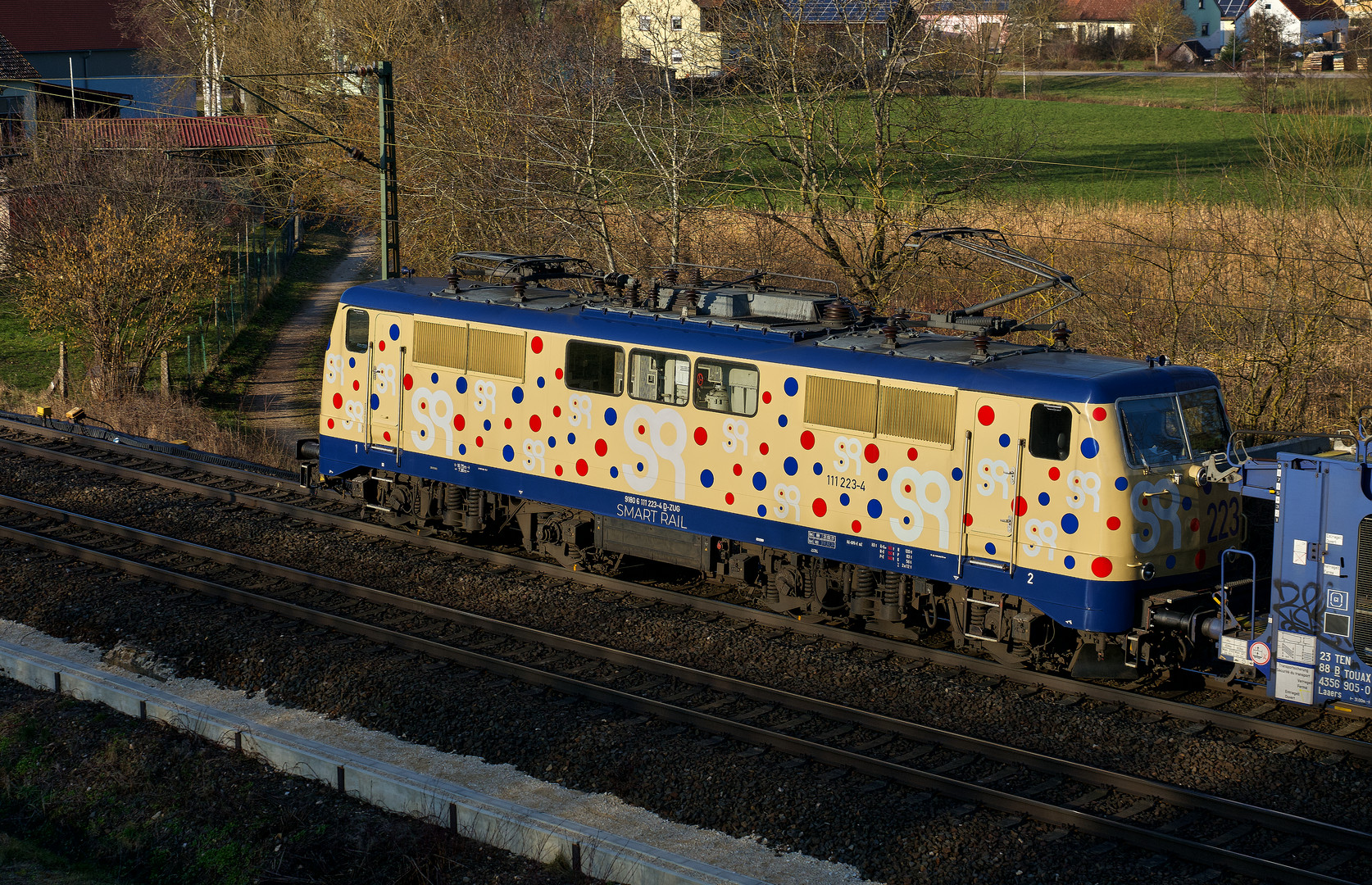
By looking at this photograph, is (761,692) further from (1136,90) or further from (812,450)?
(1136,90)

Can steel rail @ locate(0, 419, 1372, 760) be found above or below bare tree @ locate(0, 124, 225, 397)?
below

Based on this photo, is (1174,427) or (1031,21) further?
(1031,21)

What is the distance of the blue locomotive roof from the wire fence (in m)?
16.5

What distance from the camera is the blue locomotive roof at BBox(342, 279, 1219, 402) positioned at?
43.6 feet

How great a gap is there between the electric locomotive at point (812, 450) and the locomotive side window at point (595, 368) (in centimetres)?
3

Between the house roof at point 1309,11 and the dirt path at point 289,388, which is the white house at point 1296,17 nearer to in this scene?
the house roof at point 1309,11

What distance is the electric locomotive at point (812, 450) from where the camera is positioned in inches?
519

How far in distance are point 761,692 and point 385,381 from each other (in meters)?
8.09

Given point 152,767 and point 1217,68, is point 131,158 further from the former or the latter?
point 1217,68

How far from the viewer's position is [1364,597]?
1156 centimetres

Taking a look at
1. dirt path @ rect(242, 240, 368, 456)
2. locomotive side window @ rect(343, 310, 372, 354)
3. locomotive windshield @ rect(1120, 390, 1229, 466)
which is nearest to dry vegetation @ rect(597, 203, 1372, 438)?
locomotive windshield @ rect(1120, 390, 1229, 466)

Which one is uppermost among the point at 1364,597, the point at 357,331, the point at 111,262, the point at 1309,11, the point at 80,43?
the point at 1309,11

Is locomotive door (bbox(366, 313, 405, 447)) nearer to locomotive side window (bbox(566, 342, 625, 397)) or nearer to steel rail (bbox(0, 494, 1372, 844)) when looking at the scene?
steel rail (bbox(0, 494, 1372, 844))

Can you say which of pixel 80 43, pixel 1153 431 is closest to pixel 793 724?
pixel 1153 431
